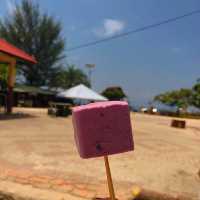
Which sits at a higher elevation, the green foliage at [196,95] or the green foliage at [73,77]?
the green foliage at [73,77]

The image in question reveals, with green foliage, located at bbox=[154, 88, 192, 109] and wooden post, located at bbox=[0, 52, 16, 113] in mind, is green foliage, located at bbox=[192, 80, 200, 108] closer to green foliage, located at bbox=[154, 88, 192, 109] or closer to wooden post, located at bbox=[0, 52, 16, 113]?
green foliage, located at bbox=[154, 88, 192, 109]

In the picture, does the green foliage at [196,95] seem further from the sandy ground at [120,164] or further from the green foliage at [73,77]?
the sandy ground at [120,164]

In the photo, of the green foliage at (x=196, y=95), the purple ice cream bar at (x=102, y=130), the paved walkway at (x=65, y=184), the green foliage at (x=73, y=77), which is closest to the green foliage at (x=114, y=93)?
the green foliage at (x=73, y=77)

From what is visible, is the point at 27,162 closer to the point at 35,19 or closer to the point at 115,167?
the point at 115,167

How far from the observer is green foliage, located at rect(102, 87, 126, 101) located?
44.4 metres

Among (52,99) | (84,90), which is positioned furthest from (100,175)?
(52,99)

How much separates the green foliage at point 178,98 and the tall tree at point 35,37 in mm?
16803

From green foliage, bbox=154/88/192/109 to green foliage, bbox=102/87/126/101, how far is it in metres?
7.66

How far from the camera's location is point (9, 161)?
15.1 ft

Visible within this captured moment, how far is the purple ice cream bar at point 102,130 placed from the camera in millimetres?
2291

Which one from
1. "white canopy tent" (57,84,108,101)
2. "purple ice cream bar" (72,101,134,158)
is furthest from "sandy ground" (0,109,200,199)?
"white canopy tent" (57,84,108,101)

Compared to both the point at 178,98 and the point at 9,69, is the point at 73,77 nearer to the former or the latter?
the point at 178,98

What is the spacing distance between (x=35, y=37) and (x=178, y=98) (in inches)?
853

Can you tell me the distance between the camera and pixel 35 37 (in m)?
36.4
